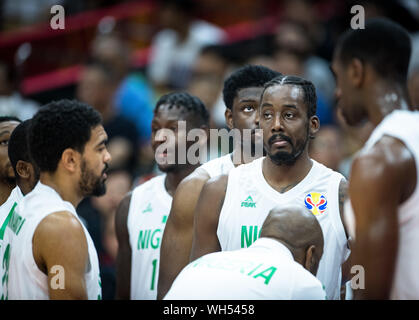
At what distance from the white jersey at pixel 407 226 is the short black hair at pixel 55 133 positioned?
1.76 meters

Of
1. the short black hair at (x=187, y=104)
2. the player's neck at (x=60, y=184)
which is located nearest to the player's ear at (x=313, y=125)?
the short black hair at (x=187, y=104)

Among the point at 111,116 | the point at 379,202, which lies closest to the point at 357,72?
the point at 379,202

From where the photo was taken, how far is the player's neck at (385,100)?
3711 millimetres

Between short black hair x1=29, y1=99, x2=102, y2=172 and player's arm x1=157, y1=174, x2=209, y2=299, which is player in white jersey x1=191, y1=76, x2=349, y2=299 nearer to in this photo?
player's arm x1=157, y1=174, x2=209, y2=299

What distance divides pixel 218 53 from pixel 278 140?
532 cm

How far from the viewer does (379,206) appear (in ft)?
11.0

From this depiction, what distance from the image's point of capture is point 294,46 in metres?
9.26

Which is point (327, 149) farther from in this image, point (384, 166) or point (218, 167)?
point (384, 166)

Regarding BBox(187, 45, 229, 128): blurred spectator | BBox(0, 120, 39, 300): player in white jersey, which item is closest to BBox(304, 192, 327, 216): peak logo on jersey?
BBox(0, 120, 39, 300): player in white jersey

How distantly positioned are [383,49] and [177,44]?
21.8 feet

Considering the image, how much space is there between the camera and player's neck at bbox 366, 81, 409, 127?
12.2 feet

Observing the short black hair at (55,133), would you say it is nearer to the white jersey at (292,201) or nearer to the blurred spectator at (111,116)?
the white jersey at (292,201)
